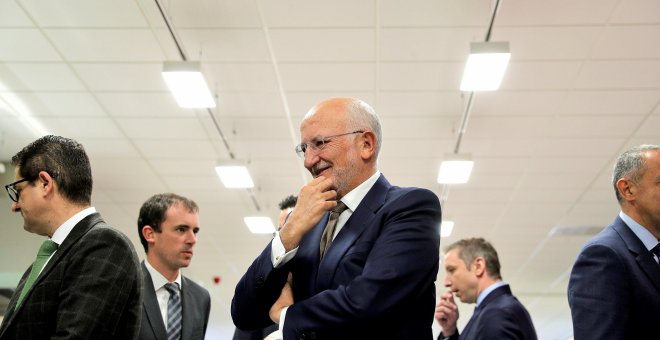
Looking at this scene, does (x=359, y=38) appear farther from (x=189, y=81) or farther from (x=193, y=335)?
(x=193, y=335)

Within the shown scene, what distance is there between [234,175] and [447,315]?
434cm

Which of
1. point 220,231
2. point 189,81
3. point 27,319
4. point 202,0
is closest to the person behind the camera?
point 27,319

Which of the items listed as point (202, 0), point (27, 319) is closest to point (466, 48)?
point (202, 0)

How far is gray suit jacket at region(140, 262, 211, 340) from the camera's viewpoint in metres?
2.84

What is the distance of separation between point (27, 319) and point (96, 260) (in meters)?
0.24

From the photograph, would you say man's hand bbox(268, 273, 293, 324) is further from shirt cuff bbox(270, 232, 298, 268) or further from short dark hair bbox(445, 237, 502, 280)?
short dark hair bbox(445, 237, 502, 280)

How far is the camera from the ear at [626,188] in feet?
7.79

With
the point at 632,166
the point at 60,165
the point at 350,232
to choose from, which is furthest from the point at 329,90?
the point at 350,232

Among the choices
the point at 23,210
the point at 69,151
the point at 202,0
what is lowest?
the point at 23,210

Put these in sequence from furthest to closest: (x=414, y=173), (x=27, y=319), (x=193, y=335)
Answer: (x=414, y=173) < (x=193, y=335) < (x=27, y=319)

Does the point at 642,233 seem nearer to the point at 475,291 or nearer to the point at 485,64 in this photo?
the point at 475,291

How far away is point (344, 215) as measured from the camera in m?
1.90

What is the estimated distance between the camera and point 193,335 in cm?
307

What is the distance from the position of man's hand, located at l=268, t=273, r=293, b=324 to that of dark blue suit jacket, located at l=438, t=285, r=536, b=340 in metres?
1.45
